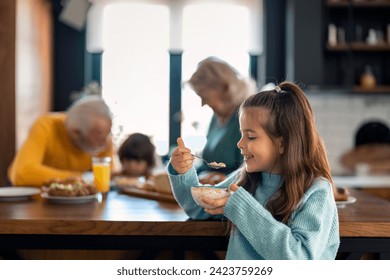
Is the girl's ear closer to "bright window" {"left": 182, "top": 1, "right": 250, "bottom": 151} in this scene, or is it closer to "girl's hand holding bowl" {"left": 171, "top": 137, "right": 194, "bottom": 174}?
"girl's hand holding bowl" {"left": 171, "top": 137, "right": 194, "bottom": 174}

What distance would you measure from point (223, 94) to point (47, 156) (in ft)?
2.63

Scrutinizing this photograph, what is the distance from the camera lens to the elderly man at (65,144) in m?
1.88

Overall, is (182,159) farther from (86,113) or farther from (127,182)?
(86,113)

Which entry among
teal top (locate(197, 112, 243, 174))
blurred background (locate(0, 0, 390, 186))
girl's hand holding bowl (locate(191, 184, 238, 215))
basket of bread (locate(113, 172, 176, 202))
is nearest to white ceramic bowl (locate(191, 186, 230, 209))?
girl's hand holding bowl (locate(191, 184, 238, 215))

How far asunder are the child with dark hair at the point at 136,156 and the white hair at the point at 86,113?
167mm

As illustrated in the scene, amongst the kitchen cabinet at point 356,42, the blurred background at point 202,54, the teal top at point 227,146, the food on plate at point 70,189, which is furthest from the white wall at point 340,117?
the food on plate at point 70,189

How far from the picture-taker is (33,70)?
3.14m

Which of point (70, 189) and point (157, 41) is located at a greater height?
point (157, 41)

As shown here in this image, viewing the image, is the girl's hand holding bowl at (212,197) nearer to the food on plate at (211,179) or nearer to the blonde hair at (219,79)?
the food on plate at (211,179)

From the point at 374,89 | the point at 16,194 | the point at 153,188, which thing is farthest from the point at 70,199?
the point at 374,89

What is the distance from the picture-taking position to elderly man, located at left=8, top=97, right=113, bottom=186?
1.88 m

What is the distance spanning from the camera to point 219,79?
1756mm
